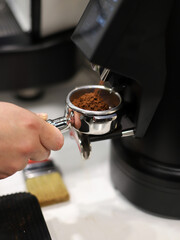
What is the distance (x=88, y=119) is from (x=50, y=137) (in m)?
0.05

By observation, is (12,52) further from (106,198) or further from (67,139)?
(106,198)

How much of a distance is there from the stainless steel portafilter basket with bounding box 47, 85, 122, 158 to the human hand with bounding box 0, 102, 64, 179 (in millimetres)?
31

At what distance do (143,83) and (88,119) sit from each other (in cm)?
7

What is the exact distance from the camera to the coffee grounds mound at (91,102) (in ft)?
1.21

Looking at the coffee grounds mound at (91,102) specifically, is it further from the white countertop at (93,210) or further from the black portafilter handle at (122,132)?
the white countertop at (93,210)

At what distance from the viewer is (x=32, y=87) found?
61 centimetres

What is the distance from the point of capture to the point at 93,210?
0.44 meters

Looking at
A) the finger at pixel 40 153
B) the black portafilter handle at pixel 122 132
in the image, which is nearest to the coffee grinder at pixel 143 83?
the black portafilter handle at pixel 122 132

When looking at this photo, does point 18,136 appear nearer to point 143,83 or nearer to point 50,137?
point 50,137

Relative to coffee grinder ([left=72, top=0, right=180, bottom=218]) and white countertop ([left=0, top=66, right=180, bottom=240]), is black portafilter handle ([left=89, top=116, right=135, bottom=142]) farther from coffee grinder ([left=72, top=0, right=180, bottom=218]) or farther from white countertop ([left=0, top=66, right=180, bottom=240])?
white countertop ([left=0, top=66, right=180, bottom=240])

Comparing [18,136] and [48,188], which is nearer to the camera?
[18,136]

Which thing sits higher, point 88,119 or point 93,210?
point 88,119

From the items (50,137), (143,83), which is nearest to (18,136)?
(50,137)

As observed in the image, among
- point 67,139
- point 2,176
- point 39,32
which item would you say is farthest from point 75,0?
point 2,176
